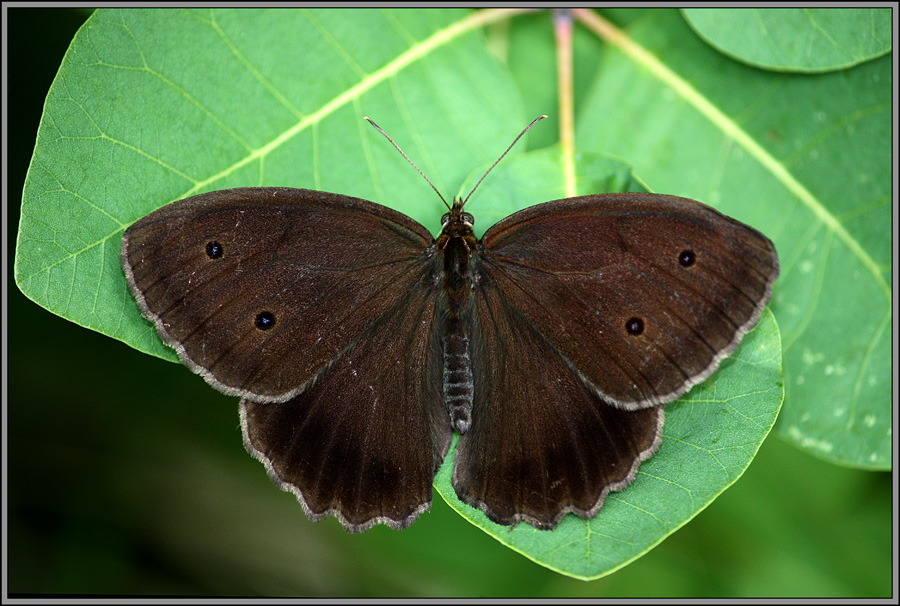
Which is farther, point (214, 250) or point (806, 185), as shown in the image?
point (806, 185)

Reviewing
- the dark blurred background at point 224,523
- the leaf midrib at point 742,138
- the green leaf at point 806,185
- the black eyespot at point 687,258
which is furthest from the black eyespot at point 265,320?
the leaf midrib at point 742,138

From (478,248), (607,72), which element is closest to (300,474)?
(478,248)

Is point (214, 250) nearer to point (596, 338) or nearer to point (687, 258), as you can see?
point (596, 338)

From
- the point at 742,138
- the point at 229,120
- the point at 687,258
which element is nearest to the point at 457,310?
the point at 687,258

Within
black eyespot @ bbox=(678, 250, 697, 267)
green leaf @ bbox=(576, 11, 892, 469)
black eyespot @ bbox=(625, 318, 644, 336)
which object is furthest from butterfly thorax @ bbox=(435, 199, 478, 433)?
green leaf @ bbox=(576, 11, 892, 469)

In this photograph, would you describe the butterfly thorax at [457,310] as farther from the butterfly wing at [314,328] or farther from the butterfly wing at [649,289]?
the butterfly wing at [649,289]

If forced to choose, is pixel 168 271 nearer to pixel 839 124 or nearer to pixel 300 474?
pixel 300 474

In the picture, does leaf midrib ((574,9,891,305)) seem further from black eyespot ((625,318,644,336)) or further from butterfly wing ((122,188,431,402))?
butterfly wing ((122,188,431,402))
